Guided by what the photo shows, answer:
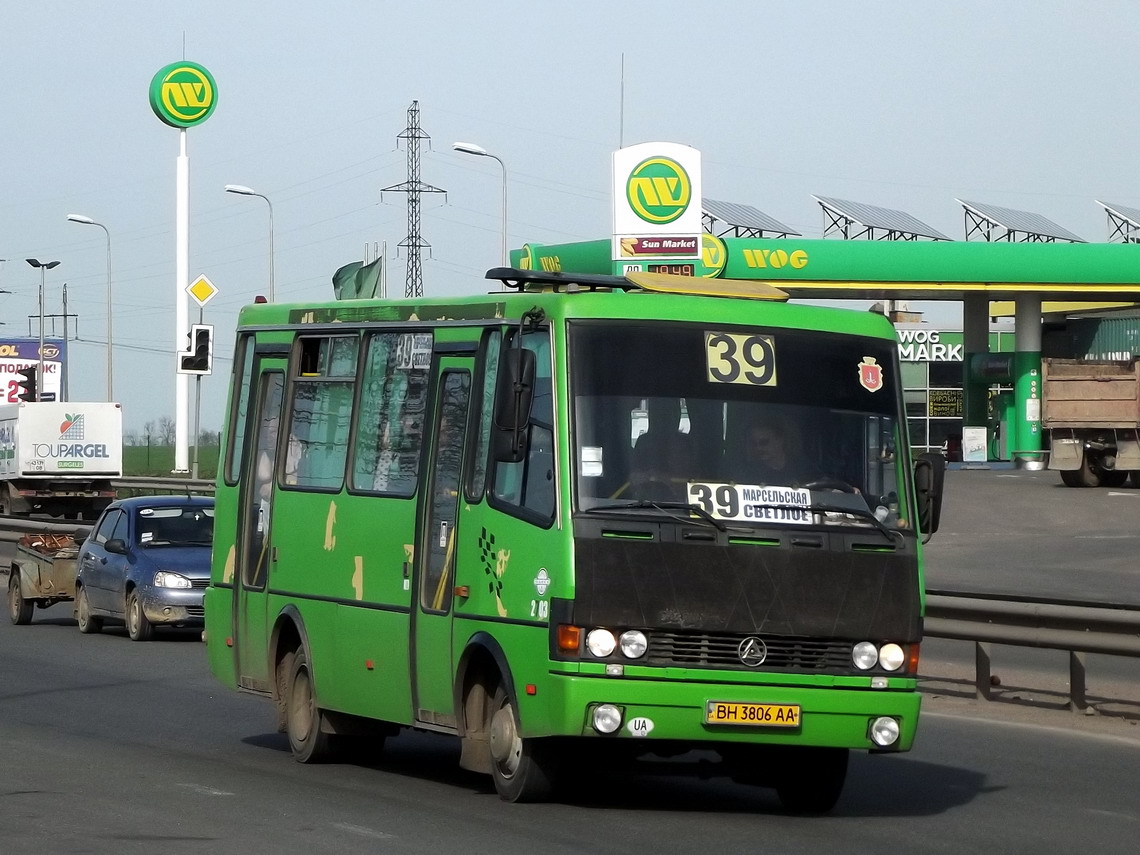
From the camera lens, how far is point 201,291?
36.2 meters

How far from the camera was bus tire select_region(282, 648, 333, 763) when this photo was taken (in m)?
11.7

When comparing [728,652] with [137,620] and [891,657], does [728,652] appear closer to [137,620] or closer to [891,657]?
[891,657]

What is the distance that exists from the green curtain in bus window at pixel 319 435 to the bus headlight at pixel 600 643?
2.83 metres

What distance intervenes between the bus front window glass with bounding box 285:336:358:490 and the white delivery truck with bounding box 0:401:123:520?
138ft

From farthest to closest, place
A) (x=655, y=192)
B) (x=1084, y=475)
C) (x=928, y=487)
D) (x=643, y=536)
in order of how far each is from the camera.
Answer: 1. (x=1084, y=475)
2. (x=655, y=192)
3. (x=928, y=487)
4. (x=643, y=536)

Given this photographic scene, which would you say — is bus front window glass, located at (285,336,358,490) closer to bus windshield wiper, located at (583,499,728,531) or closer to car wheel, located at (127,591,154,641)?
bus windshield wiper, located at (583,499,728,531)

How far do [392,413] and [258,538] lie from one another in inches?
70.9

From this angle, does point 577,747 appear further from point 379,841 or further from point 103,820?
point 103,820

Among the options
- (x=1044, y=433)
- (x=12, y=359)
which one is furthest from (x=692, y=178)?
(x=12, y=359)

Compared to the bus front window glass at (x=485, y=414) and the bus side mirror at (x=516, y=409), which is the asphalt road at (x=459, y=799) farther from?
the bus side mirror at (x=516, y=409)

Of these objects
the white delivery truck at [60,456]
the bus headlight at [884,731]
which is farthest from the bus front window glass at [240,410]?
the white delivery truck at [60,456]

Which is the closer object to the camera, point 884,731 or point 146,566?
point 884,731

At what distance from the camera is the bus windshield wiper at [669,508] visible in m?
9.30

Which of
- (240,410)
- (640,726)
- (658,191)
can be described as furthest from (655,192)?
(640,726)
